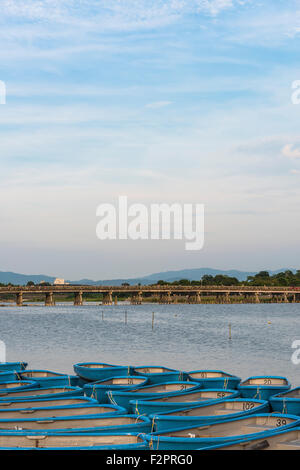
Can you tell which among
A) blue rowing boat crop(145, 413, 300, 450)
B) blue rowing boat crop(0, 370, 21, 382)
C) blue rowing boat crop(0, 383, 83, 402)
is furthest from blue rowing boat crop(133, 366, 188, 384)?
blue rowing boat crop(145, 413, 300, 450)

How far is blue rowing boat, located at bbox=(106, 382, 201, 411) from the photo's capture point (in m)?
25.7

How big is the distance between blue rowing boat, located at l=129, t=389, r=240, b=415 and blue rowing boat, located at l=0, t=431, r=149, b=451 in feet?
15.3

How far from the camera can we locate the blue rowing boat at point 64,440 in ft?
58.7

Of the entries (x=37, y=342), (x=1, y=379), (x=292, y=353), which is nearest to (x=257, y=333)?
(x=292, y=353)

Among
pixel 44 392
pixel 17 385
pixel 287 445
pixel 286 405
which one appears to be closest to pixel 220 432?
pixel 287 445

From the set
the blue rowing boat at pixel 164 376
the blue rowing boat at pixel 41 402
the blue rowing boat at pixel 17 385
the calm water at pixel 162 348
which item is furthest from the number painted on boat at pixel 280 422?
the calm water at pixel 162 348

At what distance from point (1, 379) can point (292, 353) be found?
39493 mm

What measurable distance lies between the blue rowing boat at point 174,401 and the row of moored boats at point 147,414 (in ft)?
0.13

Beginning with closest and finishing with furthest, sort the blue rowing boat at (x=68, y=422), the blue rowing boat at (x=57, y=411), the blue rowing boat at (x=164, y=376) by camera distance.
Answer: the blue rowing boat at (x=68, y=422) → the blue rowing boat at (x=57, y=411) → the blue rowing boat at (x=164, y=376)

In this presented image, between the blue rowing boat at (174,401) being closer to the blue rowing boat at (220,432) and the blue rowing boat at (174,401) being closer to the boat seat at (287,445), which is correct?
the blue rowing boat at (220,432)

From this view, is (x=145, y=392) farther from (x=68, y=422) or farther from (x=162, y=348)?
(x=162, y=348)

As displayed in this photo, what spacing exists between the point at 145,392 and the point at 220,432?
884cm

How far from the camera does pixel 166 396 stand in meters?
26.0
